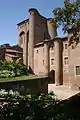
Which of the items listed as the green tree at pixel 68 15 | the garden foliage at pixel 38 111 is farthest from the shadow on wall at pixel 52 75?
the garden foliage at pixel 38 111

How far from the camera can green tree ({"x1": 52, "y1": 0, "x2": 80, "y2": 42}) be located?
15.4 metres

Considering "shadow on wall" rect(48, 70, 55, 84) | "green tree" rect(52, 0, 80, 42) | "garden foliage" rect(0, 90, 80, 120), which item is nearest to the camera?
"garden foliage" rect(0, 90, 80, 120)

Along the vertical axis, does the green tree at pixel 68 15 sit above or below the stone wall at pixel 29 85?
above

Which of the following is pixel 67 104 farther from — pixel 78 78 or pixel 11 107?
pixel 78 78

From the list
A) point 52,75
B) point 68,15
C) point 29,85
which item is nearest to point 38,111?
point 68,15

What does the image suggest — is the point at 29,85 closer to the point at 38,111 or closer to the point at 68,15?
the point at 68,15

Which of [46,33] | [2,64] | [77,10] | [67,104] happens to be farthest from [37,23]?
[67,104]

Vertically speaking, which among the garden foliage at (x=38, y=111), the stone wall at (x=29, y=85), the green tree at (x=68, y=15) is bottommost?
the stone wall at (x=29, y=85)

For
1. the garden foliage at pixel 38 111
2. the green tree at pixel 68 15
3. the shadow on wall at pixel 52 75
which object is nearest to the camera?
the garden foliage at pixel 38 111

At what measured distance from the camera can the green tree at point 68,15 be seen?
15391 mm

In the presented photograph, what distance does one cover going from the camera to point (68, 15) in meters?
15.7

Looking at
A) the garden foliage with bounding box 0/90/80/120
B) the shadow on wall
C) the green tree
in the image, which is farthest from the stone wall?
the shadow on wall

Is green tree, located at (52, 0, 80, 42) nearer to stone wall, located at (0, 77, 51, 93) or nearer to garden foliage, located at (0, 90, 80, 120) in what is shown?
stone wall, located at (0, 77, 51, 93)

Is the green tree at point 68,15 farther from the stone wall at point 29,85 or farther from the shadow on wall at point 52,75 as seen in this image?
the shadow on wall at point 52,75
